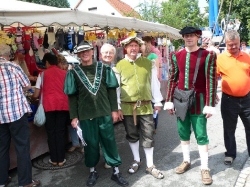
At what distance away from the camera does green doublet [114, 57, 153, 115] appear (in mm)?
3383

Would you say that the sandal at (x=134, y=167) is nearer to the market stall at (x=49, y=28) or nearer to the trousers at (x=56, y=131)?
the trousers at (x=56, y=131)

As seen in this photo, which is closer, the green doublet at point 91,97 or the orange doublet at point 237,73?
the green doublet at point 91,97

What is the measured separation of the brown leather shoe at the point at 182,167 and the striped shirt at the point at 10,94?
203 cm

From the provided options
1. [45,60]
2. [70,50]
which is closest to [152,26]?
[70,50]

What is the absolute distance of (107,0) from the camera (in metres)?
27.4

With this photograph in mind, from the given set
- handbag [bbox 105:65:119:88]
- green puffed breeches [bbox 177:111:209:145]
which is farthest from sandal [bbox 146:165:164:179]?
handbag [bbox 105:65:119:88]

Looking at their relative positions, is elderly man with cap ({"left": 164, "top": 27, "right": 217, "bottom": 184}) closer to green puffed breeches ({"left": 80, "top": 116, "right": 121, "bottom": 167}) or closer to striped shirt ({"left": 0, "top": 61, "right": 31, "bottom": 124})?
green puffed breeches ({"left": 80, "top": 116, "right": 121, "bottom": 167})

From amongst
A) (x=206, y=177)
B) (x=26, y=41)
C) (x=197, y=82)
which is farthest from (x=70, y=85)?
(x=26, y=41)

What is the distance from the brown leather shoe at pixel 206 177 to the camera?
321cm

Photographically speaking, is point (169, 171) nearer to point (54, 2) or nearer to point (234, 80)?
point (234, 80)

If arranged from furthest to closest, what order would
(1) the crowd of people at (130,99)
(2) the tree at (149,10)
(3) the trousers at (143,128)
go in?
(2) the tree at (149,10) < (3) the trousers at (143,128) < (1) the crowd of people at (130,99)

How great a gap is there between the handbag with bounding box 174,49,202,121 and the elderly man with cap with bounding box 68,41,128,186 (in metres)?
0.75

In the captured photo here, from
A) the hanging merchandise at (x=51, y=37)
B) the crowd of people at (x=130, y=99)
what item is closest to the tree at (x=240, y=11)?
the hanging merchandise at (x=51, y=37)

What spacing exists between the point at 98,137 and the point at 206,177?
53.7 inches
